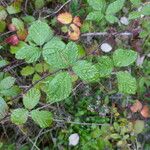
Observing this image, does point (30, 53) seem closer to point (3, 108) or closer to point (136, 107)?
point (3, 108)

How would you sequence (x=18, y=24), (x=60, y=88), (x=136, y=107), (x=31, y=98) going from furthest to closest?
(x=136, y=107), (x=18, y=24), (x=31, y=98), (x=60, y=88)

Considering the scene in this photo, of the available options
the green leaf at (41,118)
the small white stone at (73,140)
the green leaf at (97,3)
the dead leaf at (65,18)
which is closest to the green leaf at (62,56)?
the green leaf at (41,118)

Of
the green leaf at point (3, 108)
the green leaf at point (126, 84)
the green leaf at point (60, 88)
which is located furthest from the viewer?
the green leaf at point (3, 108)

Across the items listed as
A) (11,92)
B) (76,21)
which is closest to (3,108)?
(11,92)

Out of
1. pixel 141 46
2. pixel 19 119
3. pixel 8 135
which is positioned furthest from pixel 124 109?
pixel 19 119

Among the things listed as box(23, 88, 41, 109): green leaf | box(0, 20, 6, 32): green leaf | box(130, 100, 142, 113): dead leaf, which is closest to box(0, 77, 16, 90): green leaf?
box(23, 88, 41, 109): green leaf

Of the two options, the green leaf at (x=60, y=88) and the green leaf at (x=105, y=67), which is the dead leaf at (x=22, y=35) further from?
the green leaf at (x=60, y=88)

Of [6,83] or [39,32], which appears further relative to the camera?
[6,83]
